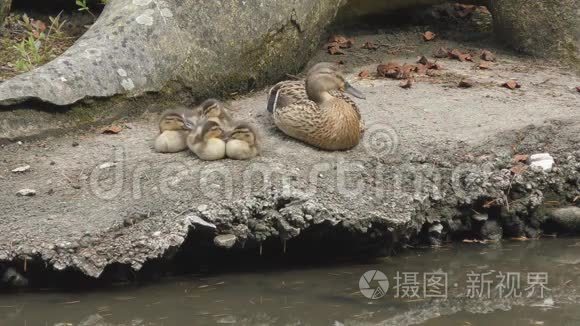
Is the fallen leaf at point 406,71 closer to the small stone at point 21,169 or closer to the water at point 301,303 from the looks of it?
the water at point 301,303

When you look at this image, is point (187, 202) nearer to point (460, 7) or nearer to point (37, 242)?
point (37, 242)

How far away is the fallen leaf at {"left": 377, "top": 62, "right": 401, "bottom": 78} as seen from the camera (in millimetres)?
9875

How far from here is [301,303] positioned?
7004 millimetres

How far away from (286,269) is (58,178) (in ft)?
5.78

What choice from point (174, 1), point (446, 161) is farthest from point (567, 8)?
point (174, 1)

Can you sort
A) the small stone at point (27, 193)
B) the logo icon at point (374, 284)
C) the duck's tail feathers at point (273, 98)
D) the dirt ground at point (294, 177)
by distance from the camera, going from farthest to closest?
the duck's tail feathers at point (273, 98) → the small stone at point (27, 193) → the dirt ground at point (294, 177) → the logo icon at point (374, 284)

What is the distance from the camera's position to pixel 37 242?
706cm

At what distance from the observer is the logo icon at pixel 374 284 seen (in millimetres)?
7137

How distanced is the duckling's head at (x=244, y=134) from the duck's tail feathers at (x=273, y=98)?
760mm

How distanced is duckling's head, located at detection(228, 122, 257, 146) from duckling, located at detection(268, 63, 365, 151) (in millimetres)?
542

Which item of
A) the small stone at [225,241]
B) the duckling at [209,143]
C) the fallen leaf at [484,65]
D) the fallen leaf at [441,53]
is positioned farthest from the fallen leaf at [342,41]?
the small stone at [225,241]

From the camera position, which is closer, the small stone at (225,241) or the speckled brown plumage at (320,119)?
the small stone at (225,241)

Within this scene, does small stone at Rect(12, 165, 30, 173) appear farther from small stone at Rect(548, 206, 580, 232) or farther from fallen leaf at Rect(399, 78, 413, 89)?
small stone at Rect(548, 206, 580, 232)

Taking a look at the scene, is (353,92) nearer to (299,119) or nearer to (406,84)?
(299,119)
